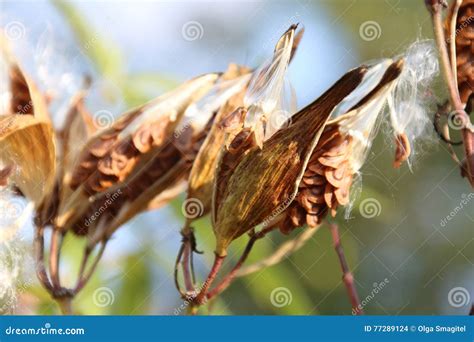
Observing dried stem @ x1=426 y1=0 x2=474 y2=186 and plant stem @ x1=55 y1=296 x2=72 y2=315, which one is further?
plant stem @ x1=55 y1=296 x2=72 y2=315

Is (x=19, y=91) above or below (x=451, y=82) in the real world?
below

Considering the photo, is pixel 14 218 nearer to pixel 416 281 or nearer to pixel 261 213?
pixel 261 213

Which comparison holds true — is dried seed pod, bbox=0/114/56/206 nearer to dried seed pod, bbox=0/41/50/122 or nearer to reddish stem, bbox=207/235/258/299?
dried seed pod, bbox=0/41/50/122

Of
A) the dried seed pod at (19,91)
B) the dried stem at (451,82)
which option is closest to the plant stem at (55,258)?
the dried seed pod at (19,91)

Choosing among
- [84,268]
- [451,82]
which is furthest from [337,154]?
[84,268]

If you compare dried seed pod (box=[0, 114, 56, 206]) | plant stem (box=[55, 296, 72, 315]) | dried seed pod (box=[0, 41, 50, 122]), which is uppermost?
dried seed pod (box=[0, 41, 50, 122])

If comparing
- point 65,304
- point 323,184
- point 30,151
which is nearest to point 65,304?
point 65,304

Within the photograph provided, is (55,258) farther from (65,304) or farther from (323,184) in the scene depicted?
(323,184)

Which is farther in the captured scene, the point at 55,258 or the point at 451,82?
the point at 55,258

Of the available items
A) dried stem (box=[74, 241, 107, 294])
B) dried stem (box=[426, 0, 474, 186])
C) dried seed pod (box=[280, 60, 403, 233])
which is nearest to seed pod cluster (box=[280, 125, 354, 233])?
dried seed pod (box=[280, 60, 403, 233])

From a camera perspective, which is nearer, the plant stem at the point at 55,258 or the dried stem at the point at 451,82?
the dried stem at the point at 451,82

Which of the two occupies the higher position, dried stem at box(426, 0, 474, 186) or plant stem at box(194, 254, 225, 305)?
dried stem at box(426, 0, 474, 186)

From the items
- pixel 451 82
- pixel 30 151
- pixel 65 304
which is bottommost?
pixel 65 304

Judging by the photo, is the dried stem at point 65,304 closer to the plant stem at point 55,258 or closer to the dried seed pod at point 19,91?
the plant stem at point 55,258
